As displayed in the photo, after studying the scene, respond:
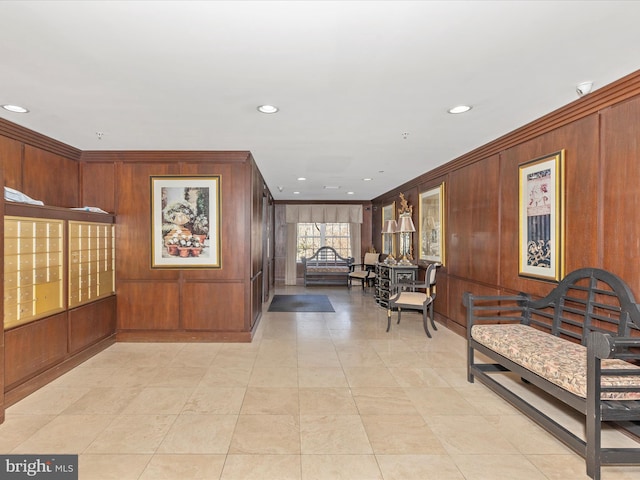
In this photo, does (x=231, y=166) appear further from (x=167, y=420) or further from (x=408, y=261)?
(x=408, y=261)

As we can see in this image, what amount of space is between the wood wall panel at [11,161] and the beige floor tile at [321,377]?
339 cm

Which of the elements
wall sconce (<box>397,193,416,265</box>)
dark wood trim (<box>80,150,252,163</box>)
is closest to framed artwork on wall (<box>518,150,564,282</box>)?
wall sconce (<box>397,193,416,265</box>)

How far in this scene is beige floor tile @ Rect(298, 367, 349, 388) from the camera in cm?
307

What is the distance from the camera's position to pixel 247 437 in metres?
2.26

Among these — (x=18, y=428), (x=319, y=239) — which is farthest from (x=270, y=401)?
(x=319, y=239)

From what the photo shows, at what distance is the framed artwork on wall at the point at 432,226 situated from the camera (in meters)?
5.25

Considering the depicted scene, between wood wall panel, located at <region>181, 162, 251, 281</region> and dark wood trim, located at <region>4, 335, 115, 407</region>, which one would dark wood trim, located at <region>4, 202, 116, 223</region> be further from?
dark wood trim, located at <region>4, 335, 115, 407</region>

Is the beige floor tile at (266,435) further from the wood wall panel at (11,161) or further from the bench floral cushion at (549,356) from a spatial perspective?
the wood wall panel at (11,161)

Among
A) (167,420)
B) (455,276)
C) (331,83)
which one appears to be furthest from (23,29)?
(455,276)

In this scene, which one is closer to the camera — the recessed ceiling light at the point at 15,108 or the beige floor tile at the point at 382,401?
the beige floor tile at the point at 382,401

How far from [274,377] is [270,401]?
483 mm

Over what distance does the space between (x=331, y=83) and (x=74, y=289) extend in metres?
3.34

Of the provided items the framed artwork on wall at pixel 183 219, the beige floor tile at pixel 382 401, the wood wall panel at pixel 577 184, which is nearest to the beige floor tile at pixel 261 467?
the beige floor tile at pixel 382 401

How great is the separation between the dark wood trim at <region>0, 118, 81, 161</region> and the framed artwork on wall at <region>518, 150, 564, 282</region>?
16.4ft
